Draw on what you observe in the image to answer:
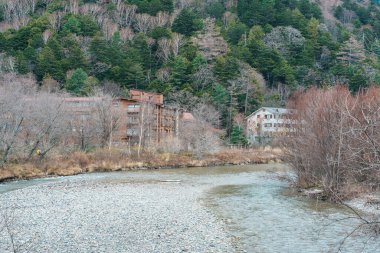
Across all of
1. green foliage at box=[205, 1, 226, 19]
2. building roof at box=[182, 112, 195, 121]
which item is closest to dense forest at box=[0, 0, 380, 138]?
green foliage at box=[205, 1, 226, 19]

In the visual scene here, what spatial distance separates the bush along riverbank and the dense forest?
20.8 m

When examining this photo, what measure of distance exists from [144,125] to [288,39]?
2128 inches

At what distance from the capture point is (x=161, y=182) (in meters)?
27.6

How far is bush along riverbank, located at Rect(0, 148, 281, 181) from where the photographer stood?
31.2 meters

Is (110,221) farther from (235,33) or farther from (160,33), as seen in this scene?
(235,33)

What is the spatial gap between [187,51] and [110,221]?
71.9 m

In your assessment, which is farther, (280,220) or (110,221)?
(280,220)

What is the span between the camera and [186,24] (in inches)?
3819

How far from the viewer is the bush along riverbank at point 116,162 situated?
103 ft

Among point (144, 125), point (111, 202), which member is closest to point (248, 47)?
point (144, 125)

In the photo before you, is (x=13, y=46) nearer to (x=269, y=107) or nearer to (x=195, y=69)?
(x=195, y=69)

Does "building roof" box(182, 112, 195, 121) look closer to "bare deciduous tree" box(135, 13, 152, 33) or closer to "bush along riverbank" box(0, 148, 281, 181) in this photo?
"bush along riverbank" box(0, 148, 281, 181)

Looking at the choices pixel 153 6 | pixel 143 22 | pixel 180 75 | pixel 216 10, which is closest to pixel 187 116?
pixel 180 75

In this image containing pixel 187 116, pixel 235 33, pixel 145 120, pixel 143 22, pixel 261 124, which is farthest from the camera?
pixel 143 22
